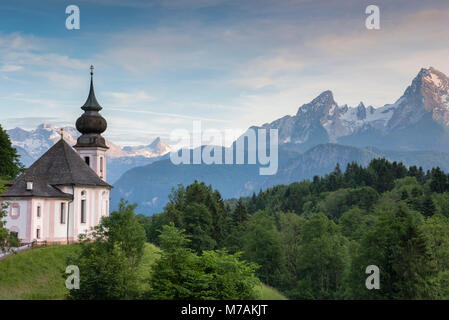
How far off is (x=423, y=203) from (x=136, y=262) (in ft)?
256

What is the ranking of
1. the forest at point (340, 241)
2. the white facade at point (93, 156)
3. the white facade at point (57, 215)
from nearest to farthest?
1. the white facade at point (57, 215)
2. the forest at point (340, 241)
3. the white facade at point (93, 156)

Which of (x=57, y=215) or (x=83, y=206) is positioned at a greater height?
(x=83, y=206)

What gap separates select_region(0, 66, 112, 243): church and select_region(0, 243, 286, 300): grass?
170 inches

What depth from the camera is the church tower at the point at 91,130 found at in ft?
254

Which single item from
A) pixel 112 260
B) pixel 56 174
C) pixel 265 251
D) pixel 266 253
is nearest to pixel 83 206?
pixel 56 174

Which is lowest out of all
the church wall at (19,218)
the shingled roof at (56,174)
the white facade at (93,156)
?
the church wall at (19,218)

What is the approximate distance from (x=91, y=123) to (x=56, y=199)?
16.3m

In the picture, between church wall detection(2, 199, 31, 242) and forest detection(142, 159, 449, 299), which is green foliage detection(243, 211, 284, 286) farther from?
church wall detection(2, 199, 31, 242)

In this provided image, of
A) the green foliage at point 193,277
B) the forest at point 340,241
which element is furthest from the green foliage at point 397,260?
the green foliage at point 193,277

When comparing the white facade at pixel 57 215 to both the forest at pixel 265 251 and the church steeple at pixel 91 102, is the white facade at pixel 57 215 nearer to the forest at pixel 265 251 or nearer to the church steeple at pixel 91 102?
the forest at pixel 265 251

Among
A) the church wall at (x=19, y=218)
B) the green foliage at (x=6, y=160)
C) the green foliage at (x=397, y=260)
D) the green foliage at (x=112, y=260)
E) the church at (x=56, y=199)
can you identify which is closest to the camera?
the green foliage at (x=112, y=260)

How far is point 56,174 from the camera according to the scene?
217 feet

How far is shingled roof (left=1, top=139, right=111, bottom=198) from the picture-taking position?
6312cm

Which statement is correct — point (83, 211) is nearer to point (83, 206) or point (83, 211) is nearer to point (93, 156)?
point (83, 206)
